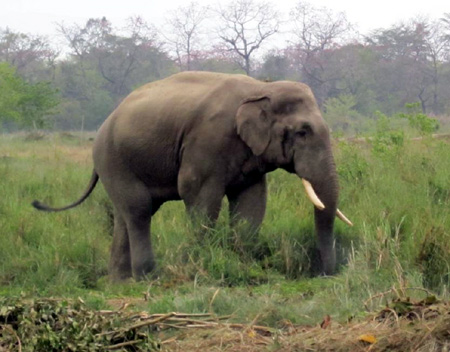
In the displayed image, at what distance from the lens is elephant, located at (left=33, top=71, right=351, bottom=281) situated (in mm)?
8258

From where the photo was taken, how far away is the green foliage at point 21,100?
2383 centimetres

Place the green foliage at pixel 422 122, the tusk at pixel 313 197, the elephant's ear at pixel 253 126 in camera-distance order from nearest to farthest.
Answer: the tusk at pixel 313 197, the elephant's ear at pixel 253 126, the green foliage at pixel 422 122

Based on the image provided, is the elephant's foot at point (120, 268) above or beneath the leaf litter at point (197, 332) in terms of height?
beneath

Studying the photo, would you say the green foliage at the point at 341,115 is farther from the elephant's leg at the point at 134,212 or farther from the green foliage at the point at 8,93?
the elephant's leg at the point at 134,212

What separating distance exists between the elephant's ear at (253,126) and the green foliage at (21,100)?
620 inches

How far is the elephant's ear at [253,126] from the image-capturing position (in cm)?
823

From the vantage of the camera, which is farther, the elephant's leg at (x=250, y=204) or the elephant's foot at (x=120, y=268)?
the elephant's foot at (x=120, y=268)

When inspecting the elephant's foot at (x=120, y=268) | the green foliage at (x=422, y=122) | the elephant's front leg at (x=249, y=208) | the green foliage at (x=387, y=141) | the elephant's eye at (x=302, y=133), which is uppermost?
the elephant's eye at (x=302, y=133)

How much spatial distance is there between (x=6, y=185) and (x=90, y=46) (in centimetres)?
2925

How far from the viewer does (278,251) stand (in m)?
8.24

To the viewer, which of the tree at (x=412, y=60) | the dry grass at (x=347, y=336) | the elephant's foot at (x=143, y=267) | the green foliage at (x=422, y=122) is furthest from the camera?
the tree at (x=412, y=60)

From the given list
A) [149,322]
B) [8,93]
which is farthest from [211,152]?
[8,93]

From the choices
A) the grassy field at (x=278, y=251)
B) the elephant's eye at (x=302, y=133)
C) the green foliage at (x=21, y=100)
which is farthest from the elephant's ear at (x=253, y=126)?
the green foliage at (x=21, y=100)

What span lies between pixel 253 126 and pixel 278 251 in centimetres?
102
